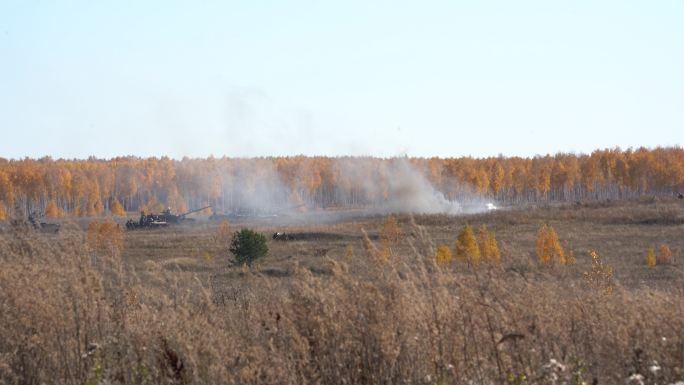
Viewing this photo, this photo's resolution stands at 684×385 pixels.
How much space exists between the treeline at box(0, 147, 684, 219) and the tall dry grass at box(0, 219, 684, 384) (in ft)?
329

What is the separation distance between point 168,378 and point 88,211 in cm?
12542

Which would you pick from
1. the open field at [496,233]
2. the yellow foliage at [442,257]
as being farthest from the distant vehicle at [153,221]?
the yellow foliage at [442,257]

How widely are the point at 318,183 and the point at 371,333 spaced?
13453 centimetres

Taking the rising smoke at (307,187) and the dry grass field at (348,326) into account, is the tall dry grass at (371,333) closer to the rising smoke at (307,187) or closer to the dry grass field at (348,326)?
the dry grass field at (348,326)

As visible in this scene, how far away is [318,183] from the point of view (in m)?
140

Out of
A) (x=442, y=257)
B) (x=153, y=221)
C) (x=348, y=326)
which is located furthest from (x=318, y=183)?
(x=348, y=326)

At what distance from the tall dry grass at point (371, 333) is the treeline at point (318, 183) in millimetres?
100394

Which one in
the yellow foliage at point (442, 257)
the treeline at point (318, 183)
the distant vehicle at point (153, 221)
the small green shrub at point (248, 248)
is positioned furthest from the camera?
the treeline at point (318, 183)

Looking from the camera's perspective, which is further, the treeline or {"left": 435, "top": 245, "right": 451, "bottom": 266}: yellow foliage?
the treeline

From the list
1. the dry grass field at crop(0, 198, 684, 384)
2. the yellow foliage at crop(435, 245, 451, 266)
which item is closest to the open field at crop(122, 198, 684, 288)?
the yellow foliage at crop(435, 245, 451, 266)

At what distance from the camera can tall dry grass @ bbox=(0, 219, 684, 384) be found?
5.72 m

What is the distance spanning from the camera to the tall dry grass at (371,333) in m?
5.72

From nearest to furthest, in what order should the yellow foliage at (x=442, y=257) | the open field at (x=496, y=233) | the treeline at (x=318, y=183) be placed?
the yellow foliage at (x=442, y=257) < the open field at (x=496, y=233) < the treeline at (x=318, y=183)

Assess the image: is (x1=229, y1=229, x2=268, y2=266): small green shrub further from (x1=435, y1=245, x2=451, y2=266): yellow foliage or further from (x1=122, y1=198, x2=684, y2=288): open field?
(x1=435, y1=245, x2=451, y2=266): yellow foliage
